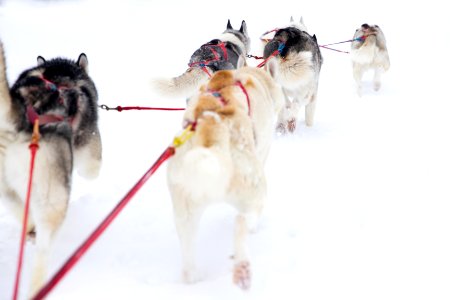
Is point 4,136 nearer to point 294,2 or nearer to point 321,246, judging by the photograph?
point 321,246

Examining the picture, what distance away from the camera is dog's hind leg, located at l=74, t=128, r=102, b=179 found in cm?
304

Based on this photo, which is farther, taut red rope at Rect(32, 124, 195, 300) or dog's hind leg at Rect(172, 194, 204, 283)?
dog's hind leg at Rect(172, 194, 204, 283)

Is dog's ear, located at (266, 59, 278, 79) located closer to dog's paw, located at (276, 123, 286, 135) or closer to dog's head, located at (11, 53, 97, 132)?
dog's head, located at (11, 53, 97, 132)

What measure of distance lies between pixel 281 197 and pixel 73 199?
180 centimetres

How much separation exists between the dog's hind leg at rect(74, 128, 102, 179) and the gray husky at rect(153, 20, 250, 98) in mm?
1065

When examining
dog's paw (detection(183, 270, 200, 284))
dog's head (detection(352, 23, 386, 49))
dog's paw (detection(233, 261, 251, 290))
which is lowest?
dog's paw (detection(183, 270, 200, 284))

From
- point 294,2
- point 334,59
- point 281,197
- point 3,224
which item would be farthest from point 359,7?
point 3,224

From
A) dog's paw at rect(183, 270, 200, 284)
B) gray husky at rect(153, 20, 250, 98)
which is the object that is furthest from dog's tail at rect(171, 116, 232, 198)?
gray husky at rect(153, 20, 250, 98)

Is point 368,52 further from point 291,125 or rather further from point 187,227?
point 187,227

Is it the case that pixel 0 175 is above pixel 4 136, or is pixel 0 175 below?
below

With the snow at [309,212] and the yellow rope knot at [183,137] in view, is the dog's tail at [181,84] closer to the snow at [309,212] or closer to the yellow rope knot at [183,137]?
the snow at [309,212]

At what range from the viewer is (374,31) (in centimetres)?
687

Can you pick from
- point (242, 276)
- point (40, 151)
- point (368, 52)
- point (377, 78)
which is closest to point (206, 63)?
point (40, 151)

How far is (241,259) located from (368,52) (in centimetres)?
552
